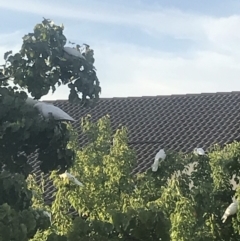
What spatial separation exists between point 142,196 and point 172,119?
1099 cm

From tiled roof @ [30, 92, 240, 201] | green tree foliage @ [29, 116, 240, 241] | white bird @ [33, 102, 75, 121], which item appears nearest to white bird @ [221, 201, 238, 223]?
green tree foliage @ [29, 116, 240, 241]

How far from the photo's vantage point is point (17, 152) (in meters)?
4.73

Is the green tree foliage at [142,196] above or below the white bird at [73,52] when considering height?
below

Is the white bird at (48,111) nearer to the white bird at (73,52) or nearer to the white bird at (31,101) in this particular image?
the white bird at (31,101)

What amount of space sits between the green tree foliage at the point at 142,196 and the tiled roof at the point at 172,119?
6.35m

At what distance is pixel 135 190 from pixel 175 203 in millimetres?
1027

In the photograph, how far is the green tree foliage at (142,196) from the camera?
5.77m

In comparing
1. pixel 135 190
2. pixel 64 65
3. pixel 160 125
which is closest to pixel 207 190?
pixel 135 190

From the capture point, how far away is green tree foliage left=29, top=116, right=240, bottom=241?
5.77 meters

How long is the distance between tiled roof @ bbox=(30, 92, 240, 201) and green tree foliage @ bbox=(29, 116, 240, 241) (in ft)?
20.8

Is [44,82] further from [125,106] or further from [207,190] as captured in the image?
[125,106]

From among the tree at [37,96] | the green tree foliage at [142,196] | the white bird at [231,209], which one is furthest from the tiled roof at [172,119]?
the tree at [37,96]

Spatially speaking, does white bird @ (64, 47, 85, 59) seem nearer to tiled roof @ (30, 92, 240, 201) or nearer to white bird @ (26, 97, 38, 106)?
white bird @ (26, 97, 38, 106)

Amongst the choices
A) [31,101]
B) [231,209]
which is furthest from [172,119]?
[31,101]
